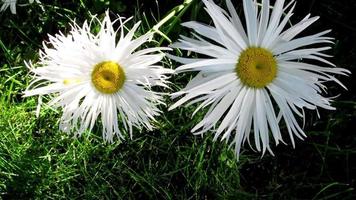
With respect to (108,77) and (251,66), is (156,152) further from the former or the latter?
(251,66)

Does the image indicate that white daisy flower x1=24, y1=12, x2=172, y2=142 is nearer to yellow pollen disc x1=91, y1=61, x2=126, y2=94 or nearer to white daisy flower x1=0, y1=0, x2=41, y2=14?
yellow pollen disc x1=91, y1=61, x2=126, y2=94

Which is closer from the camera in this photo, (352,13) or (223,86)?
(223,86)

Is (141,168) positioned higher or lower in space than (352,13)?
lower

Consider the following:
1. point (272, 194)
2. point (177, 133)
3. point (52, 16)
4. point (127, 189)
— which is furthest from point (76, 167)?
point (272, 194)

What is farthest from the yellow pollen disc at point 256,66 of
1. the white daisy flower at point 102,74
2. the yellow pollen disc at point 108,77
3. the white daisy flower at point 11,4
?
the white daisy flower at point 11,4

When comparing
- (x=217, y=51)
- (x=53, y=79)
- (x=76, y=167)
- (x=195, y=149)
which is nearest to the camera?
(x=217, y=51)

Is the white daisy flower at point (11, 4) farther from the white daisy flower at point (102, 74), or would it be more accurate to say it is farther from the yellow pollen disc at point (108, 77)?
the yellow pollen disc at point (108, 77)

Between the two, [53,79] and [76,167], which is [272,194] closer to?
[76,167]
